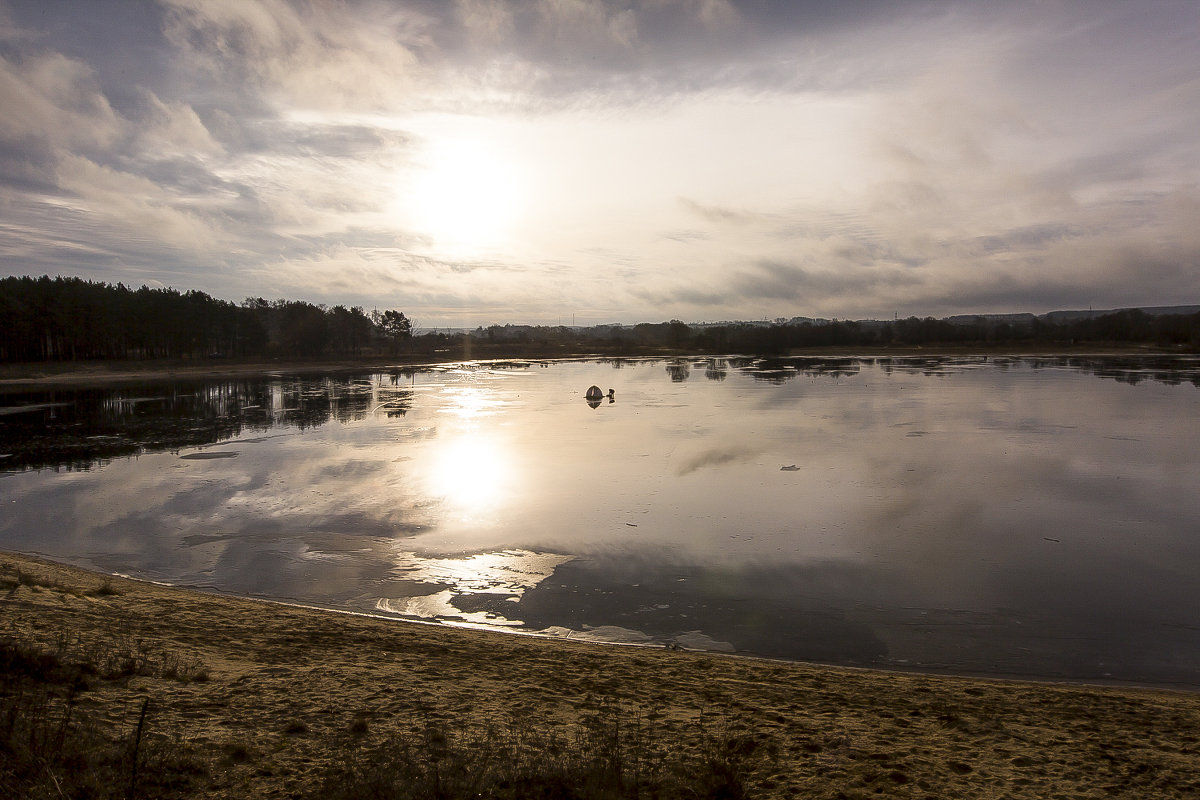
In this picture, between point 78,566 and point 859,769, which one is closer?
point 859,769

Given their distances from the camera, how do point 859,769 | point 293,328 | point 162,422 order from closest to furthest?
point 859,769, point 162,422, point 293,328

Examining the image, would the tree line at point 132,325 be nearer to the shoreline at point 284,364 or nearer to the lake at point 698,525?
the shoreline at point 284,364

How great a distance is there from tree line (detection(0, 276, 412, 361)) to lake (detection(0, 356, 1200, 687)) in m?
39.7

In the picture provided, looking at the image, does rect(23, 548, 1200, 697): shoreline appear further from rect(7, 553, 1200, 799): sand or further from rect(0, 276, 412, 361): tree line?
rect(0, 276, 412, 361): tree line

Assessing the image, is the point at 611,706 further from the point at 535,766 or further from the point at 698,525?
the point at 698,525

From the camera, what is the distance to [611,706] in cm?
620

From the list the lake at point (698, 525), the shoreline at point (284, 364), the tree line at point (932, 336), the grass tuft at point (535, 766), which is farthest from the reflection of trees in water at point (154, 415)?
the tree line at point (932, 336)

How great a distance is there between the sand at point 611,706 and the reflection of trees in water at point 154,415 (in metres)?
16.7

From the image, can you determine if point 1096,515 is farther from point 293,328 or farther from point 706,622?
point 293,328

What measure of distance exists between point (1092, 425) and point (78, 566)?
1230 inches

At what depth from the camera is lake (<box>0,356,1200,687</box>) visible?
28.6 feet

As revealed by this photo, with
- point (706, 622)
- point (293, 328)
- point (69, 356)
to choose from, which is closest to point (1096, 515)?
point (706, 622)

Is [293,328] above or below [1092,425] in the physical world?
above

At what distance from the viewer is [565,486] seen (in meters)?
16.9
